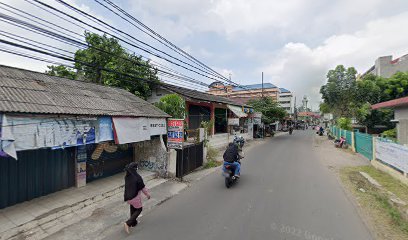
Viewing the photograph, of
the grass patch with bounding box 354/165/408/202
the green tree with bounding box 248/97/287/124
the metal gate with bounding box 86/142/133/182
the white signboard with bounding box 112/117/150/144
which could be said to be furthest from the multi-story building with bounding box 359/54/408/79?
the metal gate with bounding box 86/142/133/182

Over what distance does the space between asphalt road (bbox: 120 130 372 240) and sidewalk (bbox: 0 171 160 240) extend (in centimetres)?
204

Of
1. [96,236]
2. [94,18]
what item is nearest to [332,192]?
[96,236]

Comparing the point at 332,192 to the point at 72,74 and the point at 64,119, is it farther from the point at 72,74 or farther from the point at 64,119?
the point at 72,74

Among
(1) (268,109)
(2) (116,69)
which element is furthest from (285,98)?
(2) (116,69)

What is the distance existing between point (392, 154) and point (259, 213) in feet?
24.4

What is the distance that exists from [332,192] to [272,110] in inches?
860

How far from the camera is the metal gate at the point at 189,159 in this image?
9031 mm

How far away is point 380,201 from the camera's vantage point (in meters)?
6.00

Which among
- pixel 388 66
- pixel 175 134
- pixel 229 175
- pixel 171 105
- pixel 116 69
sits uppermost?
pixel 388 66

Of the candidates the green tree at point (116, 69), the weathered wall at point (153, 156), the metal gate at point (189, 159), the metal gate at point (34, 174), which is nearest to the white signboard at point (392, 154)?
the metal gate at point (189, 159)

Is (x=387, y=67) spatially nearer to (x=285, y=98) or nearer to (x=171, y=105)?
(x=171, y=105)

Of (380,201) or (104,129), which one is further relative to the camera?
(104,129)

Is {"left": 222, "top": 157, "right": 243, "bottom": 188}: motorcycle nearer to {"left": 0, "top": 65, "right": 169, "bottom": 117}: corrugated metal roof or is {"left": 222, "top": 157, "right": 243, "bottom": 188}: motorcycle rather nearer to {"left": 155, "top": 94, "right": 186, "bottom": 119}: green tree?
{"left": 0, "top": 65, "right": 169, "bottom": 117}: corrugated metal roof

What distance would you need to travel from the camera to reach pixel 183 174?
9398 mm
